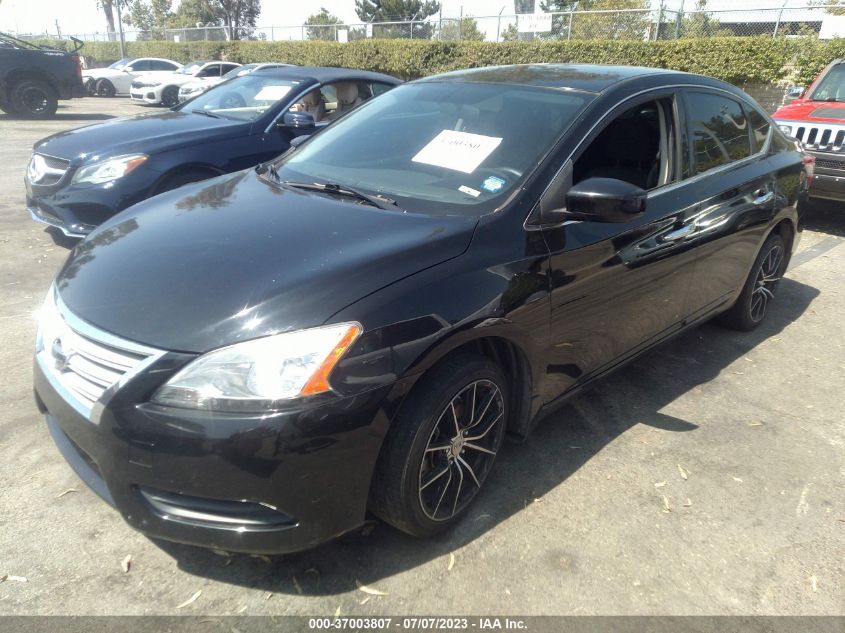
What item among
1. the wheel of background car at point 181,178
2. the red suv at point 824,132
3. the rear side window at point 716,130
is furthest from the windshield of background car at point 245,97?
the red suv at point 824,132

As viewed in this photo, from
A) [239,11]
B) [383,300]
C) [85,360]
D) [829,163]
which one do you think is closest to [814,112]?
[829,163]

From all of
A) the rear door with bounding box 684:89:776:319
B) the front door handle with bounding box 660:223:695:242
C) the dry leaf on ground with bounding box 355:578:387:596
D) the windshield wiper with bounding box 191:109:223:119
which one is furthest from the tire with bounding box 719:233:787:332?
the windshield wiper with bounding box 191:109:223:119

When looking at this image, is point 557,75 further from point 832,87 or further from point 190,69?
point 190,69

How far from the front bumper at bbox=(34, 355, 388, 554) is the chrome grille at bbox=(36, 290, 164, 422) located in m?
0.05

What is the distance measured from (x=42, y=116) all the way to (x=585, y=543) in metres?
17.5

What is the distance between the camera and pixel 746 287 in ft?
15.1

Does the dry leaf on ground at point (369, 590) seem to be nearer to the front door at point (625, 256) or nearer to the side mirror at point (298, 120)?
the front door at point (625, 256)

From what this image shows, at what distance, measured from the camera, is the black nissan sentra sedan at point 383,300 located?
81.2 inches

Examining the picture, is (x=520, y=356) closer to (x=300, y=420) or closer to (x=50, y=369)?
(x=300, y=420)

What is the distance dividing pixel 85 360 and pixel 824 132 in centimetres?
807

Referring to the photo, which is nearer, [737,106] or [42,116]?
[737,106]

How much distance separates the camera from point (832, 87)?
27.6ft

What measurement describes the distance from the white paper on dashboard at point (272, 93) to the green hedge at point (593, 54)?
12.5 meters

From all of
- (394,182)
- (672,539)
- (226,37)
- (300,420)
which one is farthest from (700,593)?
(226,37)
